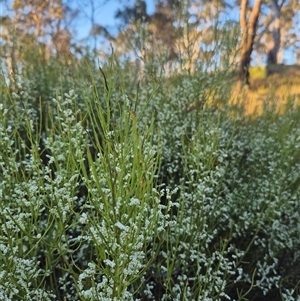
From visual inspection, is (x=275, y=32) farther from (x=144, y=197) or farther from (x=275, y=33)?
(x=144, y=197)

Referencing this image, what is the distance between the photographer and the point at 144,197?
1.73 m

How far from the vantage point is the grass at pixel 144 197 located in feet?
5.94

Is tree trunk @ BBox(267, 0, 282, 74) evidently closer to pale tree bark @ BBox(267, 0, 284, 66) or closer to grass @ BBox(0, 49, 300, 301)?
pale tree bark @ BBox(267, 0, 284, 66)

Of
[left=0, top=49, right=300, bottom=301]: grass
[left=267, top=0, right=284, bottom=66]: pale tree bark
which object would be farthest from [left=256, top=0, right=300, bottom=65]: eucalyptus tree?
[left=0, top=49, right=300, bottom=301]: grass

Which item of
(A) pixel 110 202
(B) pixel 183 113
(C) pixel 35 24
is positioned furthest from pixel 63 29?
(A) pixel 110 202

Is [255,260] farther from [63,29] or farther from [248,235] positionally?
[63,29]

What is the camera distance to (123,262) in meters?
1.76

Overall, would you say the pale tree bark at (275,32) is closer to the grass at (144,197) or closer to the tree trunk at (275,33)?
the tree trunk at (275,33)

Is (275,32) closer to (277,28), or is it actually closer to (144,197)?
(277,28)

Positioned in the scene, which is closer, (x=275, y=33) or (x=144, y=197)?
(x=144, y=197)

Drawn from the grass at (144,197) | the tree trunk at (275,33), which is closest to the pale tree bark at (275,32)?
the tree trunk at (275,33)

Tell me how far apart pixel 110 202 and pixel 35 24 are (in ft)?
52.6

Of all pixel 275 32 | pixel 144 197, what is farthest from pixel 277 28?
pixel 144 197

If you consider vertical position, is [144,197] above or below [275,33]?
below
